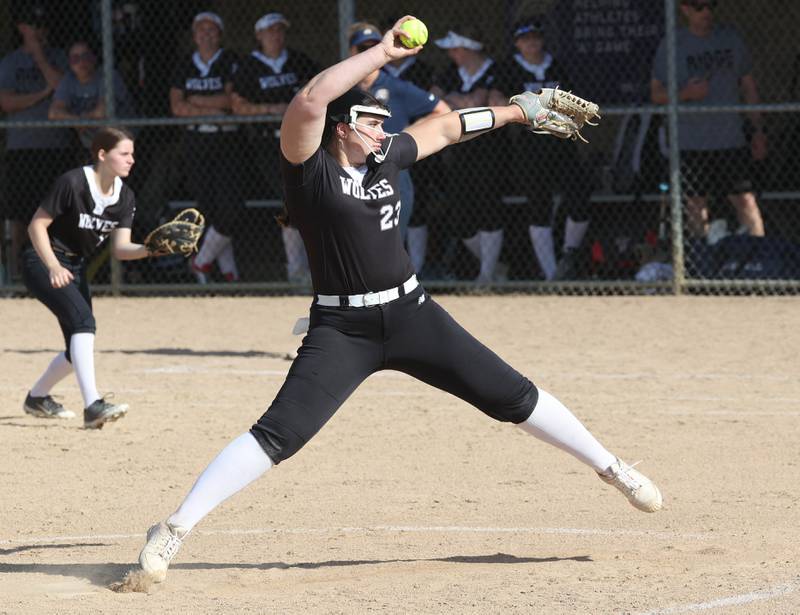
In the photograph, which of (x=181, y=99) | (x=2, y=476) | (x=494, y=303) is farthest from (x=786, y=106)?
(x=2, y=476)

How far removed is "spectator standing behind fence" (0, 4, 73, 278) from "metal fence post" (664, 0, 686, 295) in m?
5.33

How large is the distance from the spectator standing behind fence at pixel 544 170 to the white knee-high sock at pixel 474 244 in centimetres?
46

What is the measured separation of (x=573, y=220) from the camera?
12.9 metres

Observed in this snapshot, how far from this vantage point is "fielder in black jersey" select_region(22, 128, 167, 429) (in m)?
8.03

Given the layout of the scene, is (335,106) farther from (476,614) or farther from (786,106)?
(786,106)

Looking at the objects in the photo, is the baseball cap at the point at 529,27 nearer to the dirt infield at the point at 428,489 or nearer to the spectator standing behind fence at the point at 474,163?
the spectator standing behind fence at the point at 474,163

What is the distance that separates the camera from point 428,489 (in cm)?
682

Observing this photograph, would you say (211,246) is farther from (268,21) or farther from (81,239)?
(81,239)

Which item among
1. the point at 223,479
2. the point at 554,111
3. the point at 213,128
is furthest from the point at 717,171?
the point at 223,479

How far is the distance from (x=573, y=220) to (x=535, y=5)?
2640mm

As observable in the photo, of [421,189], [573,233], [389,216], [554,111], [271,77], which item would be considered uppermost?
[554,111]

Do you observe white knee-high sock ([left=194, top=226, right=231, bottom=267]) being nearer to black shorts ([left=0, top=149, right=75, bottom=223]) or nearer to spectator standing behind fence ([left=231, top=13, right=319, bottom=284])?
spectator standing behind fence ([left=231, top=13, right=319, bottom=284])

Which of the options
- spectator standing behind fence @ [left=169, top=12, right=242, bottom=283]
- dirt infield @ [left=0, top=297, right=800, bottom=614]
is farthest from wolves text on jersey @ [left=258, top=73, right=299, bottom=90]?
dirt infield @ [left=0, top=297, right=800, bottom=614]

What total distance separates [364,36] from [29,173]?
4.81 meters
